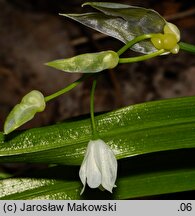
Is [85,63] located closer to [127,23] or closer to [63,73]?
[127,23]

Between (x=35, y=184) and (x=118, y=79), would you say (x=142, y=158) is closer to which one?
(x=35, y=184)

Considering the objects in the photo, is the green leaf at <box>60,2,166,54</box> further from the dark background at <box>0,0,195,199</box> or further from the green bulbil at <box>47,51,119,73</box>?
the dark background at <box>0,0,195,199</box>

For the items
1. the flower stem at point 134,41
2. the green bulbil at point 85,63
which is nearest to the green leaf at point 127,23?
the flower stem at point 134,41

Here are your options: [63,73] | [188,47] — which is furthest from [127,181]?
[63,73]

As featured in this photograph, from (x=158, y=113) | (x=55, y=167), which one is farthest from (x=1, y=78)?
(x=158, y=113)

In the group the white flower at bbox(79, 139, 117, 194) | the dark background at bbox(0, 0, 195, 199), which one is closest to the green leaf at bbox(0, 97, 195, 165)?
the white flower at bbox(79, 139, 117, 194)

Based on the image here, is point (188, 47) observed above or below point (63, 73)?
below
